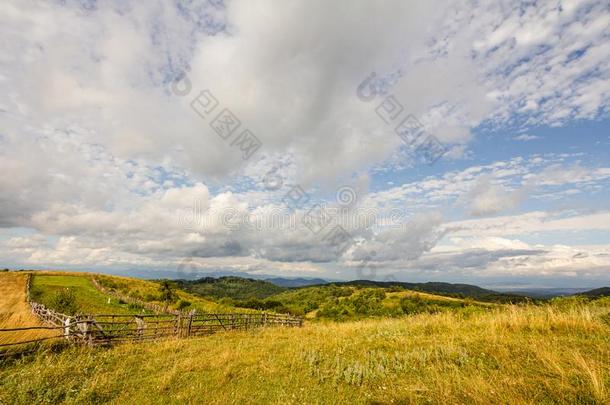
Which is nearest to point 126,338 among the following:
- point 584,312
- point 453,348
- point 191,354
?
point 191,354

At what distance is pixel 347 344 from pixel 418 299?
7104cm

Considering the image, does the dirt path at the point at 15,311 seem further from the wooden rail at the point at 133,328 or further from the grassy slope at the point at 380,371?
the grassy slope at the point at 380,371

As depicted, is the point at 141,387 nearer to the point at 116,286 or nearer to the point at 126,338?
the point at 126,338

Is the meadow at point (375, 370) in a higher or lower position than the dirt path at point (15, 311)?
higher

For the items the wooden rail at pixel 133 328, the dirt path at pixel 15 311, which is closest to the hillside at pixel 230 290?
the dirt path at pixel 15 311

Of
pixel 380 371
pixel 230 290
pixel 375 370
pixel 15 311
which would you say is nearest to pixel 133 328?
pixel 375 370

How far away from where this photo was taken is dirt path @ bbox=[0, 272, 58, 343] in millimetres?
16292

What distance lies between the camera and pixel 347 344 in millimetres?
12133

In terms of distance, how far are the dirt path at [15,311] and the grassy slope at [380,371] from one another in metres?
6.05

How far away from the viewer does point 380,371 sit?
804 centimetres

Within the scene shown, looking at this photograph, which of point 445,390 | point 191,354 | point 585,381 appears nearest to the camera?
point 585,381

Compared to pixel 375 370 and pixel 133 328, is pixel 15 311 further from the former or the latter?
pixel 375 370

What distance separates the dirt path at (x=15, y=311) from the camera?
16.3 m

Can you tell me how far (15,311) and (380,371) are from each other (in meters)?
46.0
